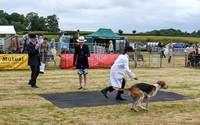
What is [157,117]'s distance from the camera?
6887 mm

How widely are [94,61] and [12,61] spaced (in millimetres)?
5274

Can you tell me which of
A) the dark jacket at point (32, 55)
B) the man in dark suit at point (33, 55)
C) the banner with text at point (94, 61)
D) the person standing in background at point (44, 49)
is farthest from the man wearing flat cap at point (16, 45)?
the dark jacket at point (32, 55)

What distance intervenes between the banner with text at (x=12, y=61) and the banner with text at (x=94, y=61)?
2.43m

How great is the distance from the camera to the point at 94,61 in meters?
19.1

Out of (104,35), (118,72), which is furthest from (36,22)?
(118,72)

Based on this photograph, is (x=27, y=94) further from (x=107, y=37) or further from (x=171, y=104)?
(x=107, y=37)

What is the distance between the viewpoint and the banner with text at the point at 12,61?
56.0 ft

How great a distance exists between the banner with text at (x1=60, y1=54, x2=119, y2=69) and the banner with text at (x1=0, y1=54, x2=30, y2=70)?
7.98ft

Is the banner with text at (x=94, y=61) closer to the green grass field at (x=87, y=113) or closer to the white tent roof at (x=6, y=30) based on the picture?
the green grass field at (x=87, y=113)

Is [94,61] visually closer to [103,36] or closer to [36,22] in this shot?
[103,36]

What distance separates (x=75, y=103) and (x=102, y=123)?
218cm

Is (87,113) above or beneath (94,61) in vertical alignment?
beneath

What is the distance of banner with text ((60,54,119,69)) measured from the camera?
18453mm

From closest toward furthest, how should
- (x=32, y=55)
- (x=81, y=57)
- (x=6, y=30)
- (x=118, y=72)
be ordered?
(x=118, y=72) < (x=81, y=57) < (x=32, y=55) < (x=6, y=30)
